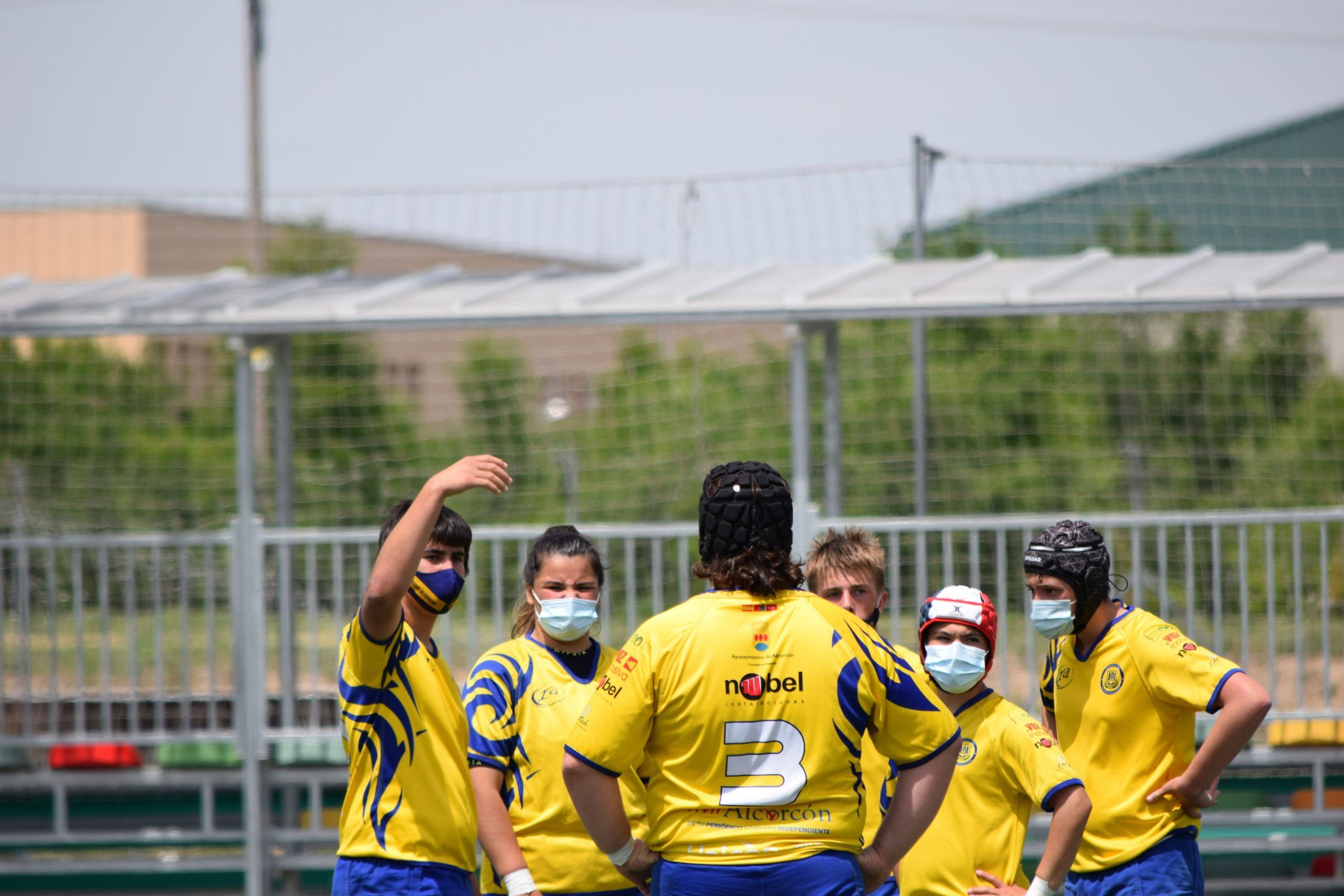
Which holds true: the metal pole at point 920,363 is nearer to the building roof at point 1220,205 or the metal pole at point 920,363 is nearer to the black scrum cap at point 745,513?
the building roof at point 1220,205

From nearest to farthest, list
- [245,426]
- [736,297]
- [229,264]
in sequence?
[736,297]
[245,426]
[229,264]

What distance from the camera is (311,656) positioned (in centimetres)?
621

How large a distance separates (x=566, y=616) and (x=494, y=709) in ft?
1.05

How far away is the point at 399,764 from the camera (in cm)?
320

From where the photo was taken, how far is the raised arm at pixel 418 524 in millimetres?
2764

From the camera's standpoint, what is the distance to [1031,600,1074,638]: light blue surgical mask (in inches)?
146

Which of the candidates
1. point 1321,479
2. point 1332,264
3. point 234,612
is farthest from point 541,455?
point 1332,264

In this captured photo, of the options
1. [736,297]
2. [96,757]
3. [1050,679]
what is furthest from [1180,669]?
[96,757]

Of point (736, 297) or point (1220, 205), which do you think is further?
point (1220, 205)

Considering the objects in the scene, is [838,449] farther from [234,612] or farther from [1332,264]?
[234,612]

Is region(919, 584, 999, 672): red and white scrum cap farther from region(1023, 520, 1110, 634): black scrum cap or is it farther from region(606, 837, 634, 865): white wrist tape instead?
region(606, 837, 634, 865): white wrist tape

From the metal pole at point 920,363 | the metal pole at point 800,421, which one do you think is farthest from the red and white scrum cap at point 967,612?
the metal pole at point 920,363

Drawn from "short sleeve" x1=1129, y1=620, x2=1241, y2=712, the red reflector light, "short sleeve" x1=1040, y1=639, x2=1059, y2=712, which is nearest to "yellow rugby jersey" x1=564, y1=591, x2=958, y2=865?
"short sleeve" x1=1129, y1=620, x2=1241, y2=712

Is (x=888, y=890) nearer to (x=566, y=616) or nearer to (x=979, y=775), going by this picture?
(x=979, y=775)
